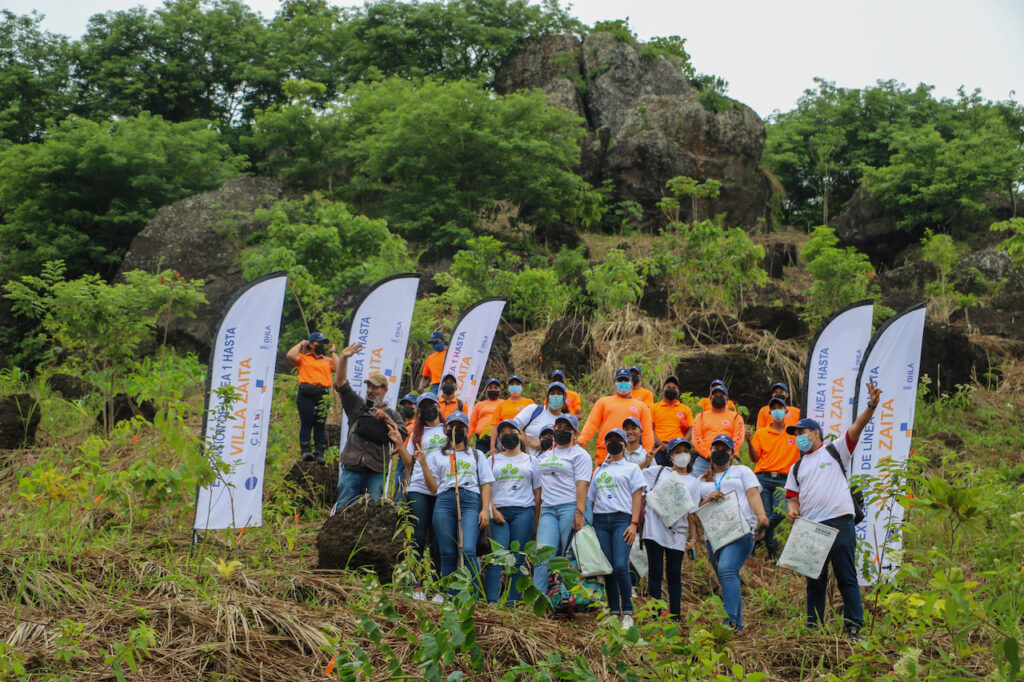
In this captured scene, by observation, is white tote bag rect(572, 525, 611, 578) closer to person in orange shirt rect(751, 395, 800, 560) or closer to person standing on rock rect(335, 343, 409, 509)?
person standing on rock rect(335, 343, 409, 509)

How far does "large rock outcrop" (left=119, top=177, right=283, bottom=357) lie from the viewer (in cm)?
2022

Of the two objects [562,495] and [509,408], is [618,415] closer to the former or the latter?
[509,408]

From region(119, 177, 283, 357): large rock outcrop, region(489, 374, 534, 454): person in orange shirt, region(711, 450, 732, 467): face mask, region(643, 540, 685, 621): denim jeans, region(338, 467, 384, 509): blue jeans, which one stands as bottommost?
region(643, 540, 685, 621): denim jeans

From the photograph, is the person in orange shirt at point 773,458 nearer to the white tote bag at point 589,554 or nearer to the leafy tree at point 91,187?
the white tote bag at point 589,554

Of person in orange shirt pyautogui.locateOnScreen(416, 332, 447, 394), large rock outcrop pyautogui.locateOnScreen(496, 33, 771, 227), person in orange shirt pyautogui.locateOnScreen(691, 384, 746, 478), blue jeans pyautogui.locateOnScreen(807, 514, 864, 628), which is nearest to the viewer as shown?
blue jeans pyautogui.locateOnScreen(807, 514, 864, 628)

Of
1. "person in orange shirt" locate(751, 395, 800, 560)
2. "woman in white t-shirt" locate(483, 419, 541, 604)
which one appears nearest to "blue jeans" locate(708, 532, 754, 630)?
"woman in white t-shirt" locate(483, 419, 541, 604)

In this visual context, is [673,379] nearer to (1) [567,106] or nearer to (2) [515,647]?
(2) [515,647]

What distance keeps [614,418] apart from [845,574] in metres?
2.97

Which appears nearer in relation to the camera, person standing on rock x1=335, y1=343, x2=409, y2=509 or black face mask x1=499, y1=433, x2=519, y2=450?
black face mask x1=499, y1=433, x2=519, y2=450

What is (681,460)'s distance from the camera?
292 inches

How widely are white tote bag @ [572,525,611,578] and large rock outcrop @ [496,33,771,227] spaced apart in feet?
64.2

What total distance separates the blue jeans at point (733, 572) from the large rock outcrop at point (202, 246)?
1557cm

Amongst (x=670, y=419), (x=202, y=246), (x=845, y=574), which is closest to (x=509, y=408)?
(x=670, y=419)

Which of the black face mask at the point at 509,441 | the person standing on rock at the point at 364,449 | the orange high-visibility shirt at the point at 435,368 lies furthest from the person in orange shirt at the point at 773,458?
the orange high-visibility shirt at the point at 435,368
